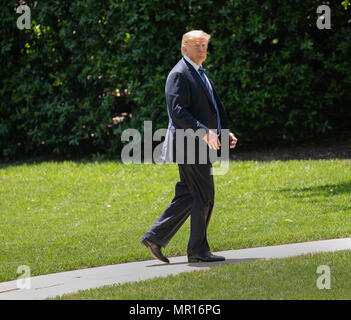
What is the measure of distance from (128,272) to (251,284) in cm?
127

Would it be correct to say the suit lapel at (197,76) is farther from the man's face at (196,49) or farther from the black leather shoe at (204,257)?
the black leather shoe at (204,257)

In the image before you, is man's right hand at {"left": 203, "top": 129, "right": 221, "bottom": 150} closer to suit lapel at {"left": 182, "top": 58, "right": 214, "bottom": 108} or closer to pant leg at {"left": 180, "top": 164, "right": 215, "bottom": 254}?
pant leg at {"left": 180, "top": 164, "right": 215, "bottom": 254}

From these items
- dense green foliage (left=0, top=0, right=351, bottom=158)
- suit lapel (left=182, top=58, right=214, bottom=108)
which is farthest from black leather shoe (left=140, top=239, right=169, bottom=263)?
dense green foliage (left=0, top=0, right=351, bottom=158)

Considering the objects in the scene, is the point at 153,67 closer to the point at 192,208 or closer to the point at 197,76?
the point at 197,76

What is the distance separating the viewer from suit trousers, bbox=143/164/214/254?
658 centimetres

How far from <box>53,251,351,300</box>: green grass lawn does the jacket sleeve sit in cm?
123

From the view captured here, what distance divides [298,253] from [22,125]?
8.50 meters

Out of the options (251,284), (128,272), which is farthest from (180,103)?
(251,284)

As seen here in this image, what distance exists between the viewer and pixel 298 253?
6902mm

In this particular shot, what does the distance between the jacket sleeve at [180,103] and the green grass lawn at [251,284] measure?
1.23 meters

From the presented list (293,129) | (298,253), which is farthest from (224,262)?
(293,129)

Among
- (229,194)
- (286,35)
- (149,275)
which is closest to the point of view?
(149,275)

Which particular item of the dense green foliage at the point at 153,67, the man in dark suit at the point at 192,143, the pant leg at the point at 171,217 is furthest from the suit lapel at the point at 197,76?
the dense green foliage at the point at 153,67

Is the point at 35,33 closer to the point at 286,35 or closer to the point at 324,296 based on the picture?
the point at 286,35
